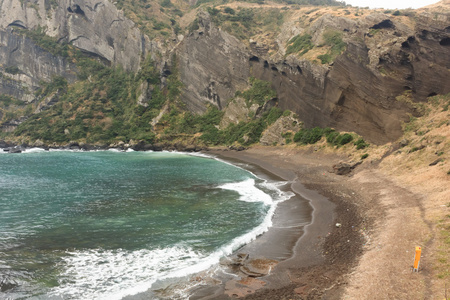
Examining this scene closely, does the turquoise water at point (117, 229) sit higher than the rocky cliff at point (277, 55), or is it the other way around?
the rocky cliff at point (277, 55)

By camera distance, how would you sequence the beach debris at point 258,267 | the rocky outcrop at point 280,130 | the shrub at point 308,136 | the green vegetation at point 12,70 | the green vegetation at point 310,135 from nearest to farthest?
the beach debris at point 258,267 < the green vegetation at point 310,135 < the shrub at point 308,136 < the rocky outcrop at point 280,130 < the green vegetation at point 12,70

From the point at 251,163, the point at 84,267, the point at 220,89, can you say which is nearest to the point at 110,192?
the point at 84,267

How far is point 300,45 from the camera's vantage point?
68.0 metres

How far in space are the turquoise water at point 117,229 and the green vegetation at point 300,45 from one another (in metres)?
42.9

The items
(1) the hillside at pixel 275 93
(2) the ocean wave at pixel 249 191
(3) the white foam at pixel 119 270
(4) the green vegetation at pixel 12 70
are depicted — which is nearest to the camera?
(3) the white foam at pixel 119 270

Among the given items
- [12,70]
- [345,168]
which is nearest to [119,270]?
[345,168]

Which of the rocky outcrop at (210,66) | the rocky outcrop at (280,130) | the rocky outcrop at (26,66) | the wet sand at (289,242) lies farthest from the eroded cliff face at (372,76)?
the rocky outcrop at (26,66)

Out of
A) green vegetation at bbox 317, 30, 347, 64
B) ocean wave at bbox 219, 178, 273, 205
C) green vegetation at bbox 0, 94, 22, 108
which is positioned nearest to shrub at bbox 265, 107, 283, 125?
green vegetation at bbox 317, 30, 347, 64

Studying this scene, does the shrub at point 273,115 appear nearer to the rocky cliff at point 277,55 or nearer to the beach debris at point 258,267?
the rocky cliff at point 277,55

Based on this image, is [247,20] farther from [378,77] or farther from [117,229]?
[117,229]

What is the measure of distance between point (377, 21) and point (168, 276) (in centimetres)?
5116

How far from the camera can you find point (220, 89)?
79.2 m

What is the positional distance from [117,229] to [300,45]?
6412 centimetres

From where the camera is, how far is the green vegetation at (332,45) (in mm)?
51597
